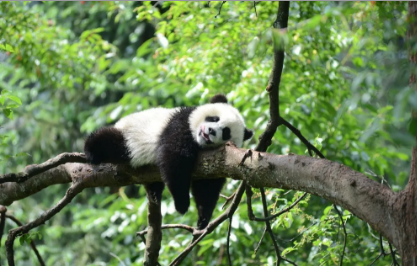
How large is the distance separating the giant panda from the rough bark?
116 millimetres

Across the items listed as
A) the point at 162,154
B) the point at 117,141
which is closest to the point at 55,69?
the point at 117,141

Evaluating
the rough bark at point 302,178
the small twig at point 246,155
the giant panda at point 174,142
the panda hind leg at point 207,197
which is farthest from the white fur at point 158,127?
the small twig at point 246,155

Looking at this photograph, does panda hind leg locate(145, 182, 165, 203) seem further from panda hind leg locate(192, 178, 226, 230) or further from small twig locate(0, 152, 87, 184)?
small twig locate(0, 152, 87, 184)

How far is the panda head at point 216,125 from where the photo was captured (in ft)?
11.3

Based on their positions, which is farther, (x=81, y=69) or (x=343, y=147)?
(x=81, y=69)

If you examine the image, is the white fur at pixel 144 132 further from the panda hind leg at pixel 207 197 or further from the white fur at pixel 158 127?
the panda hind leg at pixel 207 197

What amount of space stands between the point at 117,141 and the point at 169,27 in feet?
6.34

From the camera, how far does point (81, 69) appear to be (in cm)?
619

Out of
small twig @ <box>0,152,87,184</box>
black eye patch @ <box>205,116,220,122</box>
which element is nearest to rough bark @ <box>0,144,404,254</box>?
small twig @ <box>0,152,87,184</box>

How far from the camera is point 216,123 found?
3652 millimetres

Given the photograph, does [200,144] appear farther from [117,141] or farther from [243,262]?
[243,262]

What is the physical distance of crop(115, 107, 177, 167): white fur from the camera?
3395 millimetres

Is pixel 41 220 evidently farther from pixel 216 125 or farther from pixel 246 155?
pixel 246 155

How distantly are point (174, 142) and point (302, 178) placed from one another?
1.33 metres
